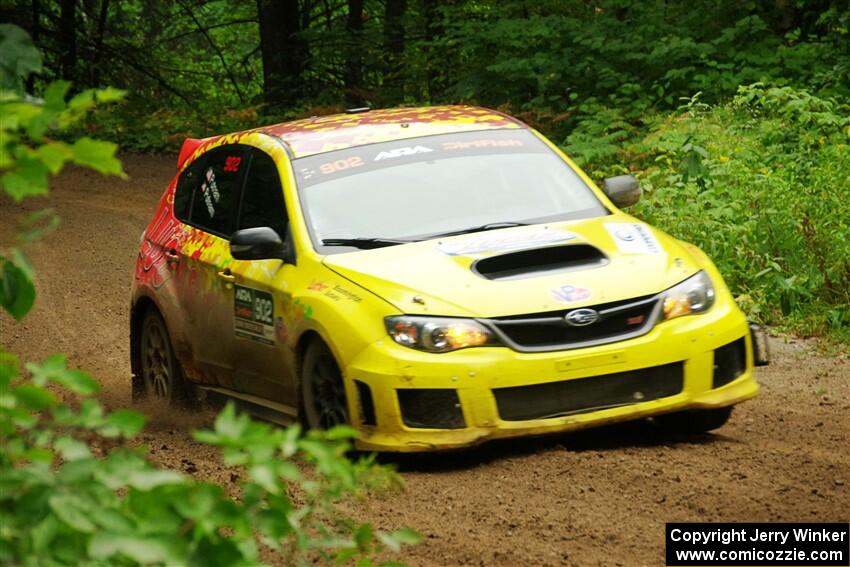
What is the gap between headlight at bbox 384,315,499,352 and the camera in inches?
253

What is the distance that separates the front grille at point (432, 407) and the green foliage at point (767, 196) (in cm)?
Answer: 411

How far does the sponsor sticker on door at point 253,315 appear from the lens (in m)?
7.43

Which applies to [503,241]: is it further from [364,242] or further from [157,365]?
[157,365]

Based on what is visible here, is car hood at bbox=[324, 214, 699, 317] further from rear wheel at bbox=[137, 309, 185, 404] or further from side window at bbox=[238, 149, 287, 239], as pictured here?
rear wheel at bbox=[137, 309, 185, 404]

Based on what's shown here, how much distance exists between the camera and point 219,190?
872 centimetres

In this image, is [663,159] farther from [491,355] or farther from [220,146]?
[491,355]

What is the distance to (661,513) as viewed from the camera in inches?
219

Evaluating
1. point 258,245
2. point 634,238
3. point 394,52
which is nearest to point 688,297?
point 634,238

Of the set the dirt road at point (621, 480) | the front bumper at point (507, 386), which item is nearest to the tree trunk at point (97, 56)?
the dirt road at point (621, 480)

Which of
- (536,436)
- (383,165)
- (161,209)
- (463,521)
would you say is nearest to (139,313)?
(161,209)

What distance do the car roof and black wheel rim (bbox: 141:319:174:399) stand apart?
1386 millimetres

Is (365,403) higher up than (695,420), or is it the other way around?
(365,403)

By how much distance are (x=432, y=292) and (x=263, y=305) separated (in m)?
1.23

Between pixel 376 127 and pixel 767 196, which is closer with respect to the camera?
pixel 376 127
